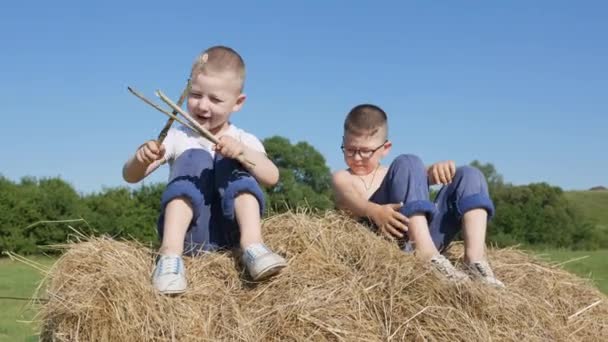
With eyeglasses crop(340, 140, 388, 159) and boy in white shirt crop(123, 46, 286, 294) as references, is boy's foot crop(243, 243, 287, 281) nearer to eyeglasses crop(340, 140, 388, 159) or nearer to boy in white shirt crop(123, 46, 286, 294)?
boy in white shirt crop(123, 46, 286, 294)

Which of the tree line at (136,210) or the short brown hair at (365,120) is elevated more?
the tree line at (136,210)

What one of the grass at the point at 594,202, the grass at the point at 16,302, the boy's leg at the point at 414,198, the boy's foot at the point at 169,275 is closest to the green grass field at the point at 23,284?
the grass at the point at 16,302

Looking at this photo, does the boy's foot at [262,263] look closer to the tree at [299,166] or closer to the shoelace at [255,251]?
the shoelace at [255,251]

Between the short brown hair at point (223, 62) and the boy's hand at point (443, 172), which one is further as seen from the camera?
the boy's hand at point (443, 172)

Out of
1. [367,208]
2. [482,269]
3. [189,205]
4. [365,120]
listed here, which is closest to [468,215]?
[482,269]

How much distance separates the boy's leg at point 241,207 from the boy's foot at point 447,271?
0.85 meters

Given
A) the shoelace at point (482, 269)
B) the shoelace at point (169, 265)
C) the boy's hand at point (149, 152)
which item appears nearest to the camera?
the shoelace at point (169, 265)

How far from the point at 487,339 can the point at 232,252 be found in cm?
141

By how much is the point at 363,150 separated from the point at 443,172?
1.80ft

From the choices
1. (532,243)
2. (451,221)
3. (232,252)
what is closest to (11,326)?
(232,252)

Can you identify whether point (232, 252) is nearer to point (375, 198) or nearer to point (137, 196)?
point (375, 198)

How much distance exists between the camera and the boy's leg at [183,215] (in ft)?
11.8

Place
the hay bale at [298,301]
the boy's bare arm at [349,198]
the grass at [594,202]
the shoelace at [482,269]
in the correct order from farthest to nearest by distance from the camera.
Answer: the grass at [594,202]
the boy's bare arm at [349,198]
the shoelace at [482,269]
the hay bale at [298,301]

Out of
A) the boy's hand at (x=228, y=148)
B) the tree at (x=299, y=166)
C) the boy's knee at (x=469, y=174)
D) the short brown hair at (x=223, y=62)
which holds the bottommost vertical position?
the boy's knee at (x=469, y=174)
